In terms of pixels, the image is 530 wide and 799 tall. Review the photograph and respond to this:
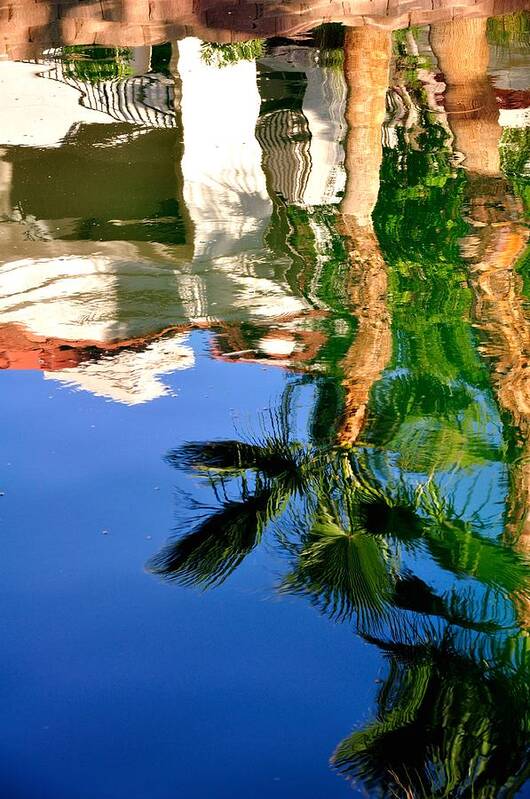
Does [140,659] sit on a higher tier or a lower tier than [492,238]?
lower

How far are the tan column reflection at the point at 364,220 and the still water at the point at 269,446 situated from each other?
0.02 metres

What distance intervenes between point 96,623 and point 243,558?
0.50 meters

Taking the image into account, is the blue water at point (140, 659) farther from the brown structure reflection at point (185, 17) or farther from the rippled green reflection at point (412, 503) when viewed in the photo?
the brown structure reflection at point (185, 17)

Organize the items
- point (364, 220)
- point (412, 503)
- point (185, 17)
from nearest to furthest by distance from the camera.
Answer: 1. point (412, 503)
2. point (364, 220)
3. point (185, 17)

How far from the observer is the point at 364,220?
5930mm

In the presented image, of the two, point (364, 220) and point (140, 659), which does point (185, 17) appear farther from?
point (140, 659)

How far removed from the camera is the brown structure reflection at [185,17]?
9.10 m

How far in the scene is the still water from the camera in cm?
262

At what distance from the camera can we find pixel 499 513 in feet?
11.3

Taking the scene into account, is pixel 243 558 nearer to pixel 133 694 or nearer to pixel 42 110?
pixel 133 694

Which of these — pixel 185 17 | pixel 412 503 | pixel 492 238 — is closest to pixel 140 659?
pixel 412 503

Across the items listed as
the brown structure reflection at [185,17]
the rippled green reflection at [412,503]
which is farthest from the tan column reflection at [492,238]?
the brown structure reflection at [185,17]

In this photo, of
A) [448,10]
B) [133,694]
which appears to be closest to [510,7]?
[448,10]

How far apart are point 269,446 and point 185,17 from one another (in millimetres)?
6719
